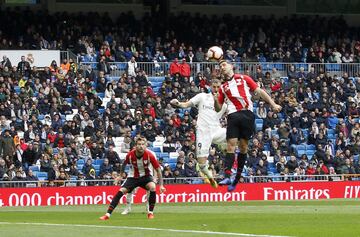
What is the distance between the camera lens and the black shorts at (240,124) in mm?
18578

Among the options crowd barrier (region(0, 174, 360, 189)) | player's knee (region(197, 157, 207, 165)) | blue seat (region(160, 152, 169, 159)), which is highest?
player's knee (region(197, 157, 207, 165))

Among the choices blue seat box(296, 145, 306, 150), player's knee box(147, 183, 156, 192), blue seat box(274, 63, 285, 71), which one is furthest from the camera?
blue seat box(274, 63, 285, 71)

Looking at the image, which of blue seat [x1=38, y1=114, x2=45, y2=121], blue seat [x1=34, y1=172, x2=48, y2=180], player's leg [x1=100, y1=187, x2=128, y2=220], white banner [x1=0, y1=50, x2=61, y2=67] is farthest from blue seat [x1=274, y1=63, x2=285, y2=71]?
player's leg [x1=100, y1=187, x2=128, y2=220]

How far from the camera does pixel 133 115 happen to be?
38.8 meters

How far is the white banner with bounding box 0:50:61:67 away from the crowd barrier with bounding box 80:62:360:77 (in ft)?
4.39

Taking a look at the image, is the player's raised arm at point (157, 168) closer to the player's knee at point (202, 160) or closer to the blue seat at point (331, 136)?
the player's knee at point (202, 160)

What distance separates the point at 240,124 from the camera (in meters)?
18.6

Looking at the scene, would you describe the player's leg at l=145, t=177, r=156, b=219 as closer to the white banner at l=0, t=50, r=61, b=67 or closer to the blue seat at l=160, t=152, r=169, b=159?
the blue seat at l=160, t=152, r=169, b=159

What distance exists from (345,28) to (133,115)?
14.2 meters

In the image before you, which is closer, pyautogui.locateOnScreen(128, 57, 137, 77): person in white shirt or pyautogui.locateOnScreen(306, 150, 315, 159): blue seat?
pyautogui.locateOnScreen(306, 150, 315, 159): blue seat

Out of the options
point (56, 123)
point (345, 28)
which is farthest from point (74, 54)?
point (345, 28)

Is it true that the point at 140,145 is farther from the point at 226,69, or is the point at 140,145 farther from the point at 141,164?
the point at 226,69

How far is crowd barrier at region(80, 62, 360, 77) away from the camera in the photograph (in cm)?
4156

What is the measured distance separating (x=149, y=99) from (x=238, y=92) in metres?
20.7
